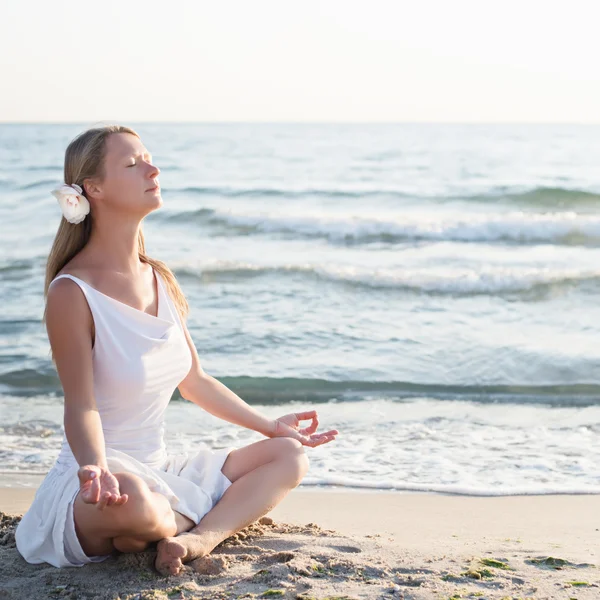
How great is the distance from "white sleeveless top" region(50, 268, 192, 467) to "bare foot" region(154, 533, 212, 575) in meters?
0.34

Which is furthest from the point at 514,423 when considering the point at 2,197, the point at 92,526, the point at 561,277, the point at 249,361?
the point at 2,197

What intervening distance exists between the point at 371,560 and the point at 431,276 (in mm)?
8732

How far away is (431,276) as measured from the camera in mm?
12016

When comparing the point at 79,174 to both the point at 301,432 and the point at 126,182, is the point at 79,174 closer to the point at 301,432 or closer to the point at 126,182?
the point at 126,182

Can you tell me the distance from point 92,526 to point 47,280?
97cm

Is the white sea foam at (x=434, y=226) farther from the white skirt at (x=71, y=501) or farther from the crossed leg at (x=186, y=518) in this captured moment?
the white skirt at (x=71, y=501)

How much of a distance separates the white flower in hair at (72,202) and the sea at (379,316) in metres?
2.15

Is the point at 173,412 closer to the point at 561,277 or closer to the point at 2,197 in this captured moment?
the point at 561,277

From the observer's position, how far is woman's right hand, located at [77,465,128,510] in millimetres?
2883

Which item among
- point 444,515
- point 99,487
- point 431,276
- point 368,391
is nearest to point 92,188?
point 99,487

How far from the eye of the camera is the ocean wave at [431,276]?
11438mm

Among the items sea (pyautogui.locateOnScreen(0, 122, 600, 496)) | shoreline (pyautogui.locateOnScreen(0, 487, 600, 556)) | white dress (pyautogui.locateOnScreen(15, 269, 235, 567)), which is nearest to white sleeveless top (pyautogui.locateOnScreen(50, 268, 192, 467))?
white dress (pyautogui.locateOnScreen(15, 269, 235, 567))

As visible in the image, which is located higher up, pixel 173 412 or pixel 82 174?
pixel 82 174

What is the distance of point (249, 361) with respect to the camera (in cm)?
793
